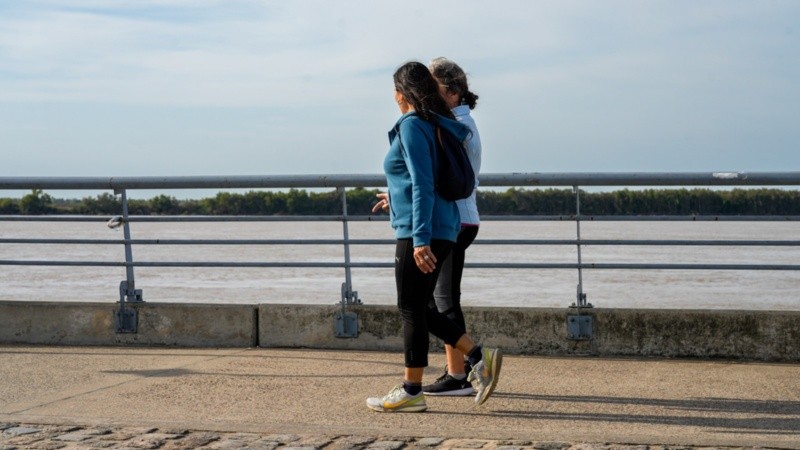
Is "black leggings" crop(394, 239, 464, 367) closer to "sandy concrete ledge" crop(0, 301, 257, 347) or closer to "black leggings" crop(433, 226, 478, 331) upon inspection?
"black leggings" crop(433, 226, 478, 331)

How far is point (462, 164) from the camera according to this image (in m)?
6.04

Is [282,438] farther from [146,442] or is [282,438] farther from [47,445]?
[47,445]

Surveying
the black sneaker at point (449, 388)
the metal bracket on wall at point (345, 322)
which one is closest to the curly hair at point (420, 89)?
the black sneaker at point (449, 388)

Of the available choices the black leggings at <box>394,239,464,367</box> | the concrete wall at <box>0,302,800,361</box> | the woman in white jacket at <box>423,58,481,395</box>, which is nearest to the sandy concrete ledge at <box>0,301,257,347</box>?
the concrete wall at <box>0,302,800,361</box>

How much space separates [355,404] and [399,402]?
0.35m

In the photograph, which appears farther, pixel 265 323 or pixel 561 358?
pixel 265 323

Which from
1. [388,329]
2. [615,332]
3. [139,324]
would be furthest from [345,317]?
[615,332]

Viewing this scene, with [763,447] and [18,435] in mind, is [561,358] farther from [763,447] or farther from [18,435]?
[18,435]

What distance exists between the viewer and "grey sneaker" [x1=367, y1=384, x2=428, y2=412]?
19.9ft

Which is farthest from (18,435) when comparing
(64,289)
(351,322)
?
(64,289)

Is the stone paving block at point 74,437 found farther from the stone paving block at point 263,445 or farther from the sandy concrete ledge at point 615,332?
the sandy concrete ledge at point 615,332

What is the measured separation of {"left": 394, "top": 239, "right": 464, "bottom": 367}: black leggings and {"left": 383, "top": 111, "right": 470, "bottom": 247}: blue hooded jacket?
72 millimetres

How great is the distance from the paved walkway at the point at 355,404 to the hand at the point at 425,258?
28.4 inches

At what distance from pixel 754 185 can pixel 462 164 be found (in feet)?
7.67
